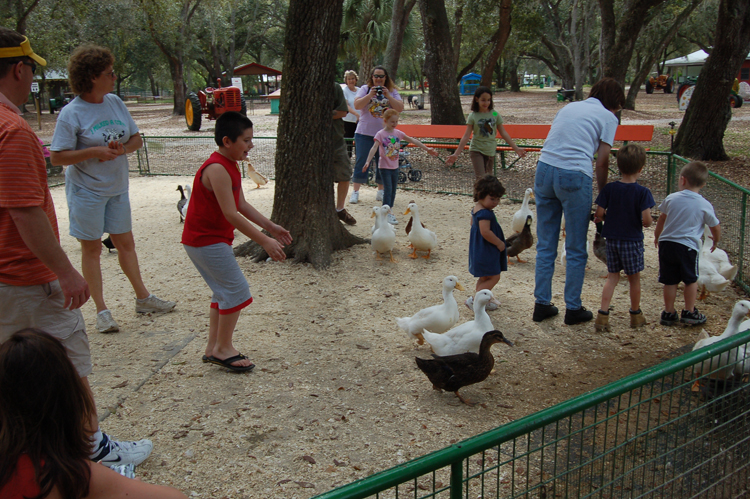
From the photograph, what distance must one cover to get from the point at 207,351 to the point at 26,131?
6.97 feet

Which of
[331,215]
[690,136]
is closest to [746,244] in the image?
[331,215]

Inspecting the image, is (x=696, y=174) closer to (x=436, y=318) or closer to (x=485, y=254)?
(x=485, y=254)

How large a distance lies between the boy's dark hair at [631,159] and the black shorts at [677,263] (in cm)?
72

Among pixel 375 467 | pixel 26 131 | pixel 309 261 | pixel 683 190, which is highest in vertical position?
pixel 26 131

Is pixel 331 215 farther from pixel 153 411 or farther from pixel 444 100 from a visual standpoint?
pixel 444 100

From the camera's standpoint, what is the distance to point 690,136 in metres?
12.6

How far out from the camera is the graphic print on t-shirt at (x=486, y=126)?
770cm

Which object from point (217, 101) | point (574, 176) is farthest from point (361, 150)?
point (217, 101)

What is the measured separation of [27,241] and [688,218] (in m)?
4.71

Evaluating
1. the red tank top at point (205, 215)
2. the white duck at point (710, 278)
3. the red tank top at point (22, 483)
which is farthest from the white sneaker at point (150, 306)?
the white duck at point (710, 278)

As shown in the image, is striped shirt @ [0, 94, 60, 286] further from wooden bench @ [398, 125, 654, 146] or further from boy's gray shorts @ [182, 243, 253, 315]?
wooden bench @ [398, 125, 654, 146]

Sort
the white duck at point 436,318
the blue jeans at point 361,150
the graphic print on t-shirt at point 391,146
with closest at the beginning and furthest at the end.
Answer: the white duck at point 436,318 → the graphic print on t-shirt at point 391,146 → the blue jeans at point 361,150

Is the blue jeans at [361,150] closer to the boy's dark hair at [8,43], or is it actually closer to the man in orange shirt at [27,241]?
the man in orange shirt at [27,241]

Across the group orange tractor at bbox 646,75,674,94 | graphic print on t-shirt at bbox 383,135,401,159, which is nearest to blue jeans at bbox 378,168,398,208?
graphic print on t-shirt at bbox 383,135,401,159
